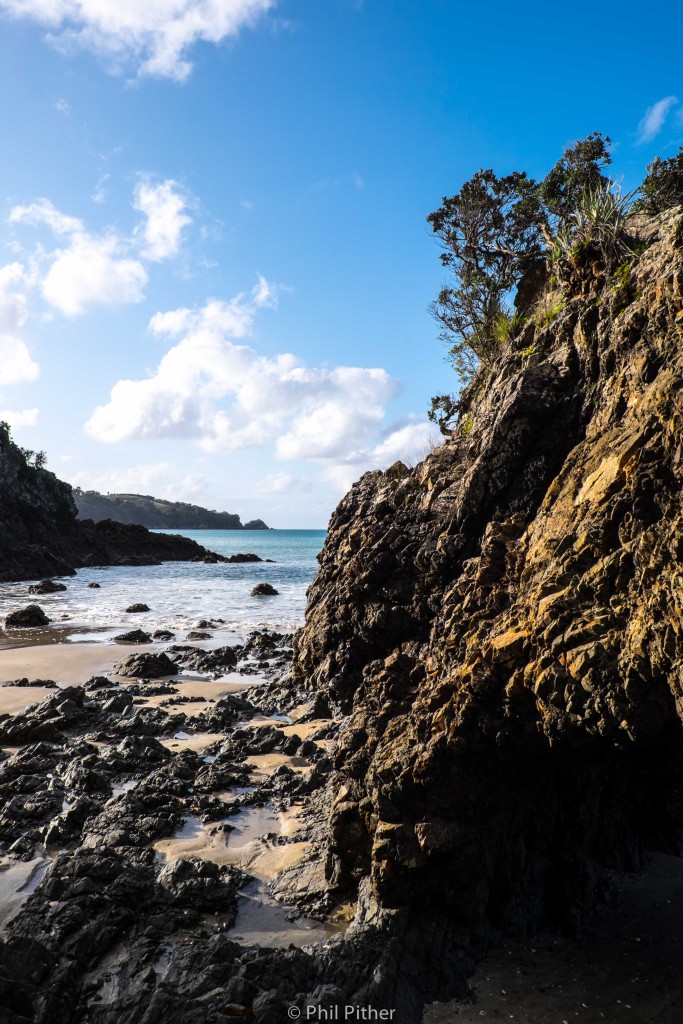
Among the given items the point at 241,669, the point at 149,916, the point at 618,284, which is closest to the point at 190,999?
the point at 149,916

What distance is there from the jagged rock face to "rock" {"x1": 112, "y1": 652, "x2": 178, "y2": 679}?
9.60m

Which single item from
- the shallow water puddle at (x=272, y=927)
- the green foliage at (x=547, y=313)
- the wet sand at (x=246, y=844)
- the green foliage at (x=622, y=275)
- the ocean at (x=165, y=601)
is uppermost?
the green foliage at (x=547, y=313)

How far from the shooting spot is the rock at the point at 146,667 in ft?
46.1

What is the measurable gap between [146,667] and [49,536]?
51002 millimetres

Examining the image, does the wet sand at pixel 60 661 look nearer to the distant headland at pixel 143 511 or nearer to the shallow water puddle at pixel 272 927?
the shallow water puddle at pixel 272 927

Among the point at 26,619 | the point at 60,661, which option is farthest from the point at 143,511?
the point at 60,661

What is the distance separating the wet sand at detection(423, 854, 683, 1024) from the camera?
3867 mm

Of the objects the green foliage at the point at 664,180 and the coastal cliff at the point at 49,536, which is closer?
the green foliage at the point at 664,180

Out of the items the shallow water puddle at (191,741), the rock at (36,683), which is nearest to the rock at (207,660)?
the rock at (36,683)

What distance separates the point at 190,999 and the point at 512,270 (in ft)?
76.6

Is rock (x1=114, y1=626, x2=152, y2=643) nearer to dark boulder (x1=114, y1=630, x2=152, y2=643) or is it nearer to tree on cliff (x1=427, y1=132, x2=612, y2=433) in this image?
dark boulder (x1=114, y1=630, x2=152, y2=643)

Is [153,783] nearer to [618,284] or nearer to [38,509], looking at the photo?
[618,284]

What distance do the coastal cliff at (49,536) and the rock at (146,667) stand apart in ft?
115

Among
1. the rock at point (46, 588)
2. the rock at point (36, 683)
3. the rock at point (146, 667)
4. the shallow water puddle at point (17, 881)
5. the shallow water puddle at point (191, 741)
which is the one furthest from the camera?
the rock at point (46, 588)
